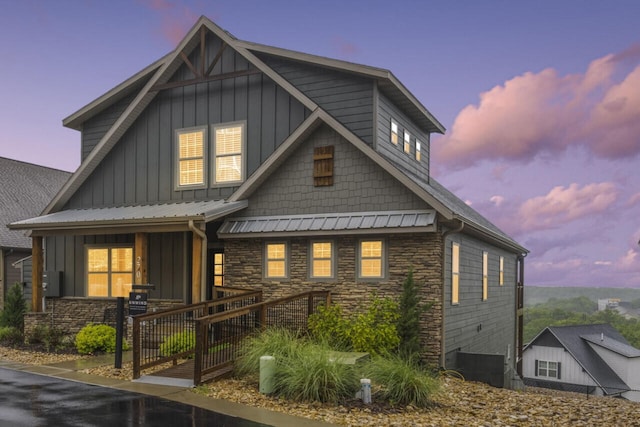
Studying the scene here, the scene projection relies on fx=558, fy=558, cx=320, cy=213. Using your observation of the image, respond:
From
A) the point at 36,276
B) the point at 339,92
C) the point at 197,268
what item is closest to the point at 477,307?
the point at 339,92

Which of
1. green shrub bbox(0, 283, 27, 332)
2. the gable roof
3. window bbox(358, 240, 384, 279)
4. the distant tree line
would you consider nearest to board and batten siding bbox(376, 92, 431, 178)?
the gable roof

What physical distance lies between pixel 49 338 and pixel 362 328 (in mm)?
9530

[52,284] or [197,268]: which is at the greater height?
[197,268]

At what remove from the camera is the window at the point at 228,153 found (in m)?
18.1

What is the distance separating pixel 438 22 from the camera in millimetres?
27656

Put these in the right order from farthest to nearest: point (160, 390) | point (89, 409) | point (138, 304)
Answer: point (138, 304) < point (160, 390) < point (89, 409)

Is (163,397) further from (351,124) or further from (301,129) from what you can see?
(351,124)

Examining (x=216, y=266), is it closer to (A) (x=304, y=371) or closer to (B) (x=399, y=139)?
(B) (x=399, y=139)

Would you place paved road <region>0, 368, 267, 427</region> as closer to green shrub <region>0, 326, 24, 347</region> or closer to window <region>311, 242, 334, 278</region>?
window <region>311, 242, 334, 278</region>

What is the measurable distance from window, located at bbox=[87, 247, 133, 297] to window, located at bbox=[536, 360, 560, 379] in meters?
28.9

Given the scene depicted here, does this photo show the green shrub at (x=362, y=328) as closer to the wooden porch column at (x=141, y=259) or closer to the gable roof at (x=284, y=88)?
the gable roof at (x=284, y=88)

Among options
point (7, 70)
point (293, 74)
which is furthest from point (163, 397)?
point (7, 70)

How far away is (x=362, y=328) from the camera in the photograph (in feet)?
44.1

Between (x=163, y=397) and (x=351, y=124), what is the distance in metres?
9.40
